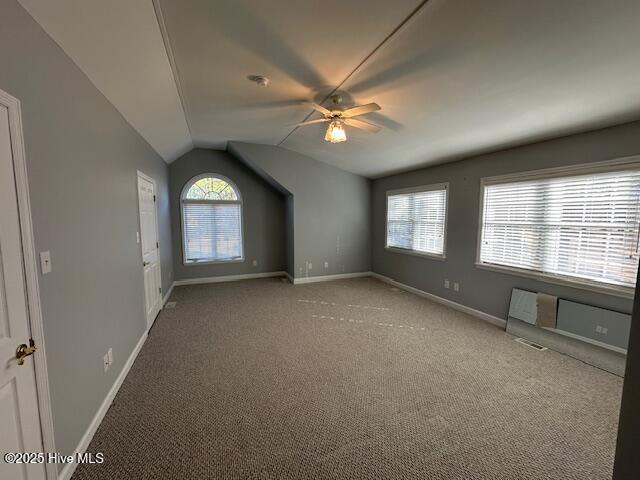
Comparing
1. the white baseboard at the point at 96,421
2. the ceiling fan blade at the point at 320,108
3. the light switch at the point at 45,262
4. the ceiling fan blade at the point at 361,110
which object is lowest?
the white baseboard at the point at 96,421

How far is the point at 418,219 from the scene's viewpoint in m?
4.98

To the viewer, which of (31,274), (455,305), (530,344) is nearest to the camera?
(31,274)

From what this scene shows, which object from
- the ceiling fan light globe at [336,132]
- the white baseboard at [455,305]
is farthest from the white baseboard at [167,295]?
the white baseboard at [455,305]

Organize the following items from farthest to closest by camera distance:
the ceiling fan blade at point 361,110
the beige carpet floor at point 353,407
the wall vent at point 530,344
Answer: the wall vent at point 530,344
the ceiling fan blade at point 361,110
the beige carpet floor at point 353,407

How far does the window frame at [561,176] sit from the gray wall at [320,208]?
2.73 metres

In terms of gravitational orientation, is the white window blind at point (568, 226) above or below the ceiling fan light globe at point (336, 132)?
below

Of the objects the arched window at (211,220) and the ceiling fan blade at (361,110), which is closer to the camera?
the ceiling fan blade at (361,110)

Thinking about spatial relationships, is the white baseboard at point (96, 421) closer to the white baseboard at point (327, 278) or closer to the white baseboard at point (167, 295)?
the white baseboard at point (167, 295)

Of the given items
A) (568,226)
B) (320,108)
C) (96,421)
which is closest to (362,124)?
(320,108)

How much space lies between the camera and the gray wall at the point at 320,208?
514 centimetres

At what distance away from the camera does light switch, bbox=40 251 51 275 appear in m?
1.37

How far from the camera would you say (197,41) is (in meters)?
1.95

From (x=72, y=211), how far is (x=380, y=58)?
2436mm

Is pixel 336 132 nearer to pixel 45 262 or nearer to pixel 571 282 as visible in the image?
pixel 45 262
